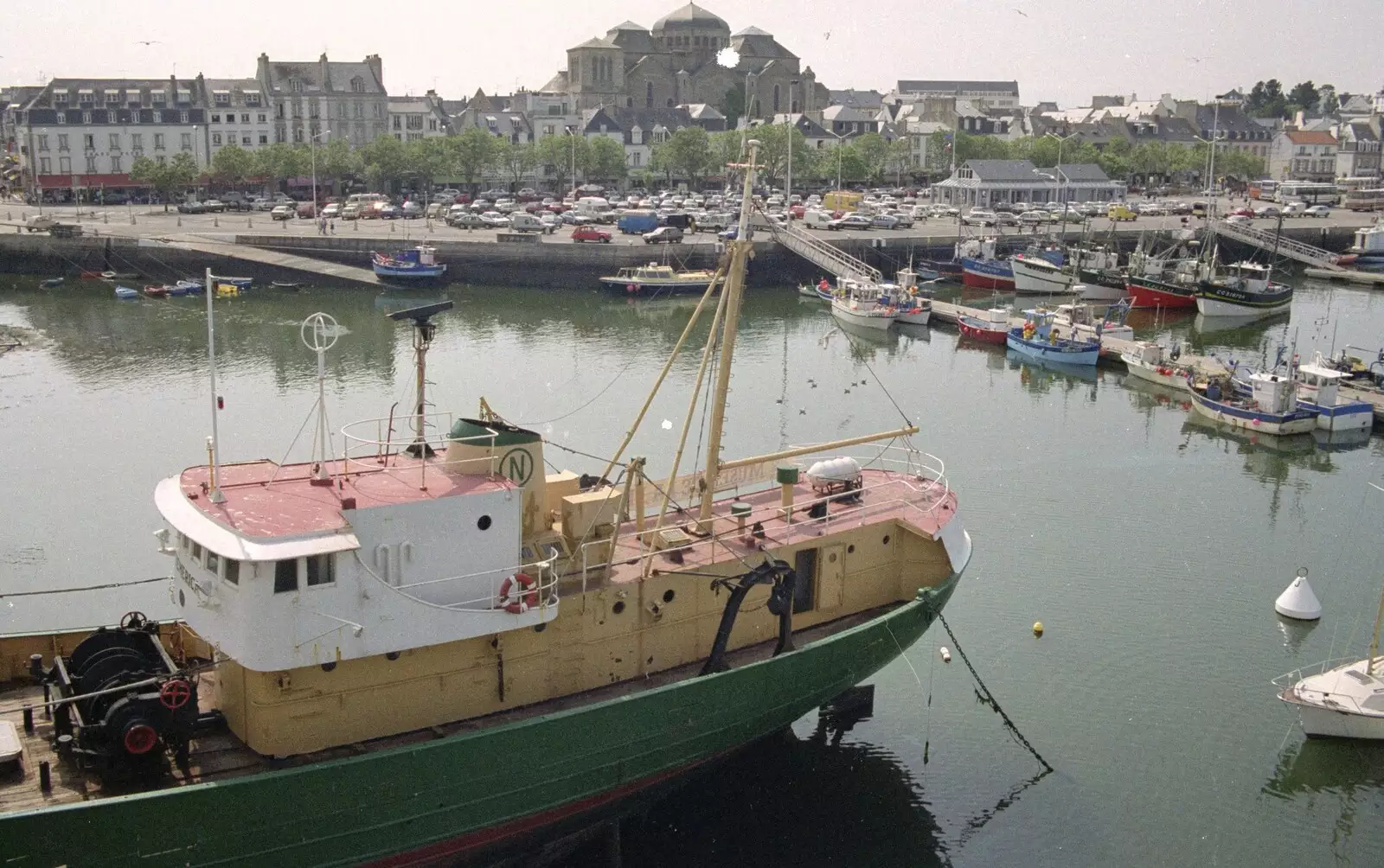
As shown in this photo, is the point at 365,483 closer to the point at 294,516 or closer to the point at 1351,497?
the point at 294,516

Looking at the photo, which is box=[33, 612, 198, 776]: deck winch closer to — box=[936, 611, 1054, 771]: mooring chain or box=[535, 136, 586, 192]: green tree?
box=[936, 611, 1054, 771]: mooring chain

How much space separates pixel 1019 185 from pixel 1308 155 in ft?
148

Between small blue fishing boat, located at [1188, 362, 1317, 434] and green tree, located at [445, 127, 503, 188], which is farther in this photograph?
green tree, located at [445, 127, 503, 188]

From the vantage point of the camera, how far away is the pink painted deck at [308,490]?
11305 mm

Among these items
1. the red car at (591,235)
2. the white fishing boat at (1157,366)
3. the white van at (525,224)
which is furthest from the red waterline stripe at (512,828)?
the white van at (525,224)

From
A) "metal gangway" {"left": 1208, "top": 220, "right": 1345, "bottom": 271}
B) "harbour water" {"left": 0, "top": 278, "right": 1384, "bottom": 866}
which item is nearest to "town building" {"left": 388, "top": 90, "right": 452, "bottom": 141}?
"harbour water" {"left": 0, "top": 278, "right": 1384, "bottom": 866}

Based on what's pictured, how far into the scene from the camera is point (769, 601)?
541 inches

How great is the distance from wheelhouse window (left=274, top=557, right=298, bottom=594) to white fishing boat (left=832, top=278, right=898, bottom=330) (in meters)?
36.0

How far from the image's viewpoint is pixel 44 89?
77812 mm

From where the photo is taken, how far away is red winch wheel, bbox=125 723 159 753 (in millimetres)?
10664

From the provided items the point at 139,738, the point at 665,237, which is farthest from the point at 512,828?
the point at 665,237

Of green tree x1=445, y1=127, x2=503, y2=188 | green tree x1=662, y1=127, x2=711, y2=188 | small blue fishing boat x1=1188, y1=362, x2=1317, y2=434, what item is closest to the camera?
small blue fishing boat x1=1188, y1=362, x2=1317, y2=434

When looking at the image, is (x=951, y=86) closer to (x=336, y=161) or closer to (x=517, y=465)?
(x=336, y=161)

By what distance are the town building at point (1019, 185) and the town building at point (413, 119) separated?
39.6 metres
